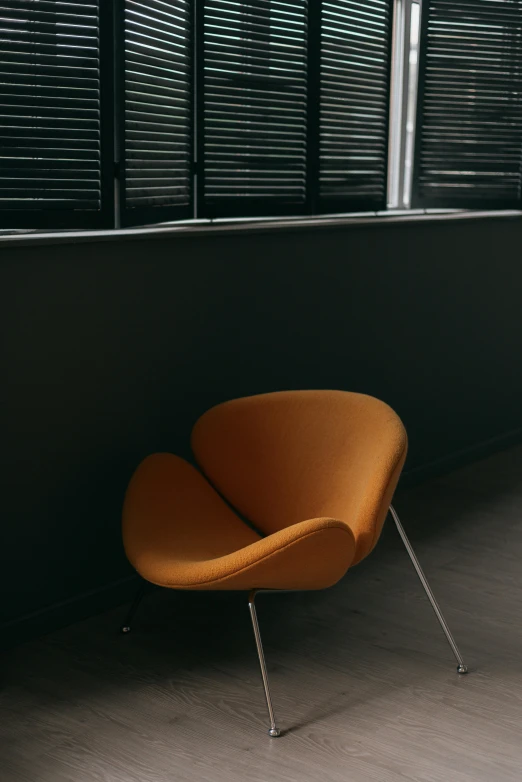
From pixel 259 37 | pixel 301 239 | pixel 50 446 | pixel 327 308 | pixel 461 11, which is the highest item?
pixel 461 11

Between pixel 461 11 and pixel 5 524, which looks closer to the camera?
pixel 5 524

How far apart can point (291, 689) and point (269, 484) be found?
58 centimetres

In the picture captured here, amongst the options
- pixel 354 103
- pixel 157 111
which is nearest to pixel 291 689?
pixel 157 111

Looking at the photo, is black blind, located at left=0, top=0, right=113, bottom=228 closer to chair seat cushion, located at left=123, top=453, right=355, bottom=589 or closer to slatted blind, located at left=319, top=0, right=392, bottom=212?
chair seat cushion, located at left=123, top=453, right=355, bottom=589

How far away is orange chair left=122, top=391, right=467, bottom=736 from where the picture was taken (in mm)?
2406

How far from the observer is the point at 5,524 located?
2611mm

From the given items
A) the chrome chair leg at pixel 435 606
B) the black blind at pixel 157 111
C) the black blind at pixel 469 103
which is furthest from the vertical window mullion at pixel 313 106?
the chrome chair leg at pixel 435 606

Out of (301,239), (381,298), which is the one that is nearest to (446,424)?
(381,298)

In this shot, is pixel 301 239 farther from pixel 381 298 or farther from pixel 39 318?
pixel 39 318

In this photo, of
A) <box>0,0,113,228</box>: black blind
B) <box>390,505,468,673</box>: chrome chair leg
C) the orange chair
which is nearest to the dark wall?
<box>0,0,113,228</box>: black blind

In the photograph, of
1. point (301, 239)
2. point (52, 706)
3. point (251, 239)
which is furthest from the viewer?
point (301, 239)

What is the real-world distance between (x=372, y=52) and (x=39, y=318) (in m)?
2.02

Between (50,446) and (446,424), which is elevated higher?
(50,446)

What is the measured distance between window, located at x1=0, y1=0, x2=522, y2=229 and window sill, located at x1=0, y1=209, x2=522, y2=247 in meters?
0.04
